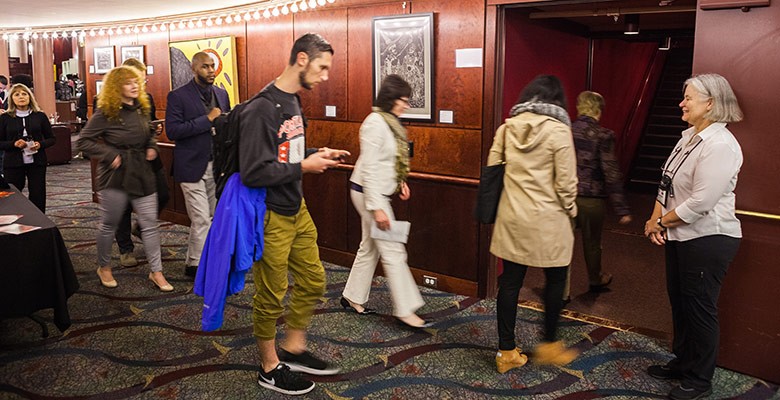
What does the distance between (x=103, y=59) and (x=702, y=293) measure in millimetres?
6973

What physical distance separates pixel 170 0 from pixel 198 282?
151 inches

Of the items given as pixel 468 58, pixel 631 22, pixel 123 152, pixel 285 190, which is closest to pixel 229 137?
pixel 285 190

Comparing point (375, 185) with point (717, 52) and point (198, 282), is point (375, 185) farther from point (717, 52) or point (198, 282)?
point (717, 52)

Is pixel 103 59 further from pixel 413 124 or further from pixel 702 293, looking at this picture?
pixel 702 293

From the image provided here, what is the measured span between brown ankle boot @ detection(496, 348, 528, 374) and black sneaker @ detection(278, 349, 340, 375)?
83 centimetres

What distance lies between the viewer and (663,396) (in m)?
3.12

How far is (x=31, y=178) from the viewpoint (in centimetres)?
589

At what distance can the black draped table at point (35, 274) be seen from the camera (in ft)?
11.1

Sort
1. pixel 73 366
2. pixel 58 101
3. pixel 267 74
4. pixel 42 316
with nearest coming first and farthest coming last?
pixel 73 366 → pixel 42 316 → pixel 267 74 → pixel 58 101

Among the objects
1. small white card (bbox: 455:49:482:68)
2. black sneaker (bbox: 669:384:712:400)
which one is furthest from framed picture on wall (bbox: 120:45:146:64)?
black sneaker (bbox: 669:384:712:400)

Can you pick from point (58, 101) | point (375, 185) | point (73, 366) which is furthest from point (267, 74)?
point (58, 101)

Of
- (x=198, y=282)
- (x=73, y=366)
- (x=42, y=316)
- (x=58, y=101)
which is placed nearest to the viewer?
(x=198, y=282)

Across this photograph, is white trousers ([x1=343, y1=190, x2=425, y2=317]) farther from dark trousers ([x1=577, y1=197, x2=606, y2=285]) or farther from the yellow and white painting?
the yellow and white painting

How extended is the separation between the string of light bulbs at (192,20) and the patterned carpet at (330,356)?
2.46 m
